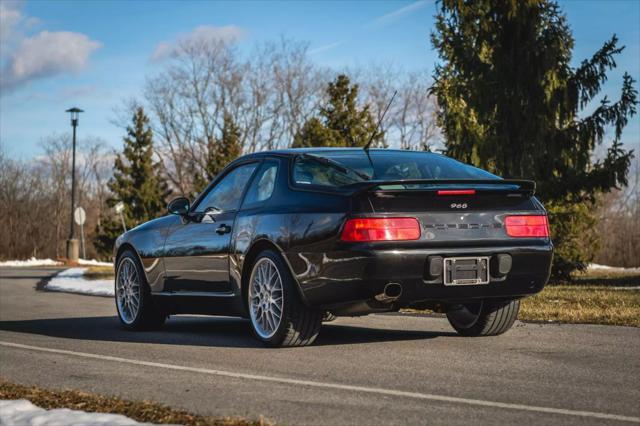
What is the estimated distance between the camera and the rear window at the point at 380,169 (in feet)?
23.8

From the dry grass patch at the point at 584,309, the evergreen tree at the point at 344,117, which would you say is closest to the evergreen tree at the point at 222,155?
the evergreen tree at the point at 344,117

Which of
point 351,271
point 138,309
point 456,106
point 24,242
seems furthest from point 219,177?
point 24,242

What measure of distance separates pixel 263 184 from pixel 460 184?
5.79ft

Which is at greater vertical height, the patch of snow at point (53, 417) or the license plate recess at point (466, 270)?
the license plate recess at point (466, 270)

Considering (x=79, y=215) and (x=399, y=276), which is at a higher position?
(x=79, y=215)

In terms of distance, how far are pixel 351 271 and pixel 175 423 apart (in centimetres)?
240

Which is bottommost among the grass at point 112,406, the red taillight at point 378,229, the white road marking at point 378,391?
the grass at point 112,406

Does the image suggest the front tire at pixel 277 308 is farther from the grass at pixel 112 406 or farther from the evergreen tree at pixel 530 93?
the evergreen tree at pixel 530 93

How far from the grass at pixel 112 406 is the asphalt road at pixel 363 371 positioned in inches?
6.6

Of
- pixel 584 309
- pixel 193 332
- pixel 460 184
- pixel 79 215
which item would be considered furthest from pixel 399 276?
pixel 79 215

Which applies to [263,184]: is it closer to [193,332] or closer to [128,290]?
[193,332]

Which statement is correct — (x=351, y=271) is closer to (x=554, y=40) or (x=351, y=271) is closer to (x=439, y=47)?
(x=554, y=40)

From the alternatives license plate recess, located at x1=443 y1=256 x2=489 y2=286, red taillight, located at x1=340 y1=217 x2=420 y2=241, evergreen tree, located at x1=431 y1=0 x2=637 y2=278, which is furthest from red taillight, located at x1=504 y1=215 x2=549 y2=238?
evergreen tree, located at x1=431 y1=0 x2=637 y2=278

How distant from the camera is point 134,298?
9.73 m
